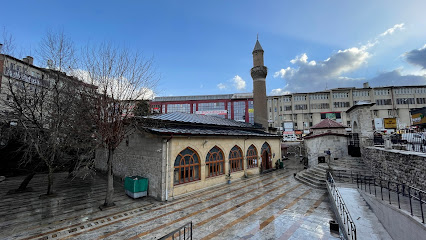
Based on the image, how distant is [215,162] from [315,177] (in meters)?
8.91

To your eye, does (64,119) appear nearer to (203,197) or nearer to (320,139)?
(203,197)

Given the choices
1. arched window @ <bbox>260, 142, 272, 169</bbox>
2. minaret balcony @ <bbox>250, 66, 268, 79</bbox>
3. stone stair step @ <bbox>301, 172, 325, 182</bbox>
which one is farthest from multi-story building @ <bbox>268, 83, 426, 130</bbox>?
stone stair step @ <bbox>301, 172, 325, 182</bbox>

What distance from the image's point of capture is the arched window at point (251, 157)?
1913 cm

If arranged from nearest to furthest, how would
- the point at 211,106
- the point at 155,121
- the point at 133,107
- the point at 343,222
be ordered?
1. the point at 343,222
2. the point at 133,107
3. the point at 155,121
4. the point at 211,106

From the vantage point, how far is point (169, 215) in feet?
30.6

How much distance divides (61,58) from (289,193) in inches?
694

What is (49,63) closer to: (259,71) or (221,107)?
(259,71)

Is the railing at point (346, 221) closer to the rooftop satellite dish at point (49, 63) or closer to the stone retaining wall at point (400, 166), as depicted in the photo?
the stone retaining wall at point (400, 166)

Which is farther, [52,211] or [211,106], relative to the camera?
[211,106]

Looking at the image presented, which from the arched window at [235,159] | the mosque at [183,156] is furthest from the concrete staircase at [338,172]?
the arched window at [235,159]

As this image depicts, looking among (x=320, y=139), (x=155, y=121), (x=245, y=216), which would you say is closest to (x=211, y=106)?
(x=320, y=139)

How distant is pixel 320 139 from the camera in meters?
22.8

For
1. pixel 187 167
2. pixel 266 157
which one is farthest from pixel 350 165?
pixel 187 167

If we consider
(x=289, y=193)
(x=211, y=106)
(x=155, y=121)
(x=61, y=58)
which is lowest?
(x=289, y=193)
